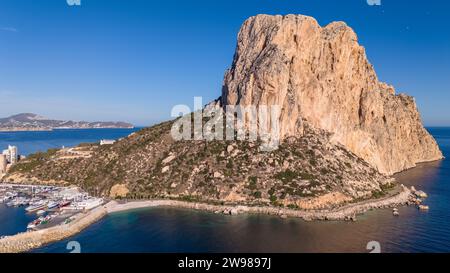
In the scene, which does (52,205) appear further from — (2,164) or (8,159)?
(8,159)

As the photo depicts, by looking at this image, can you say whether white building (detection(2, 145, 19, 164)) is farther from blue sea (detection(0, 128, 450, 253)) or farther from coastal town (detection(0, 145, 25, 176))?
blue sea (detection(0, 128, 450, 253))

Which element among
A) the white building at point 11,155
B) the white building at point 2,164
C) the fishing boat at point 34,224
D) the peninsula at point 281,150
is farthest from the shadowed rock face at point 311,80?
the white building at point 11,155

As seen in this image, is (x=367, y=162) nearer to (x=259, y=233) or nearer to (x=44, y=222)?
(x=259, y=233)

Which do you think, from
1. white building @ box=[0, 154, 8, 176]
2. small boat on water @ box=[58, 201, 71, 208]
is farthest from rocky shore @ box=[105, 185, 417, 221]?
white building @ box=[0, 154, 8, 176]

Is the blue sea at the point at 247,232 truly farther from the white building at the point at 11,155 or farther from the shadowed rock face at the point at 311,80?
the white building at the point at 11,155

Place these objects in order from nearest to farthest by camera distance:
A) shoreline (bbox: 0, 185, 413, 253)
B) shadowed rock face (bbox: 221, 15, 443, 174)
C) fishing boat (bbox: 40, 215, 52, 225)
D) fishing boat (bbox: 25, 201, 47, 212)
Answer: shoreline (bbox: 0, 185, 413, 253) < fishing boat (bbox: 40, 215, 52, 225) < fishing boat (bbox: 25, 201, 47, 212) < shadowed rock face (bbox: 221, 15, 443, 174)

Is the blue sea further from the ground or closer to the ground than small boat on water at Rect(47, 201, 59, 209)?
closer to the ground
